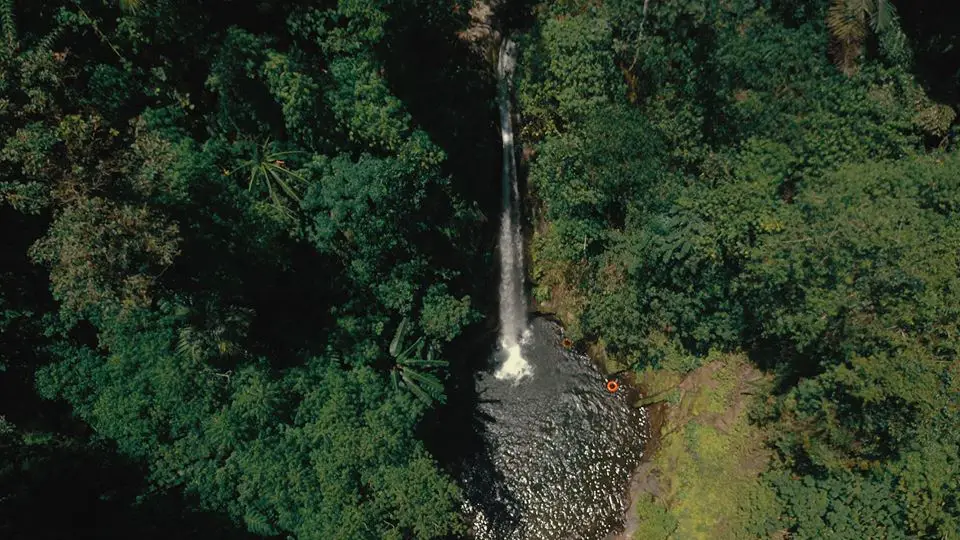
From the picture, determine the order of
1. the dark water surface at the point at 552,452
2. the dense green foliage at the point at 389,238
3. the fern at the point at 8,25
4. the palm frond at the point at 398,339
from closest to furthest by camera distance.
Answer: the fern at the point at 8,25
the dense green foliage at the point at 389,238
the palm frond at the point at 398,339
the dark water surface at the point at 552,452

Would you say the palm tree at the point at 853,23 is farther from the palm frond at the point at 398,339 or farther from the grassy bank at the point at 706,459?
the palm frond at the point at 398,339

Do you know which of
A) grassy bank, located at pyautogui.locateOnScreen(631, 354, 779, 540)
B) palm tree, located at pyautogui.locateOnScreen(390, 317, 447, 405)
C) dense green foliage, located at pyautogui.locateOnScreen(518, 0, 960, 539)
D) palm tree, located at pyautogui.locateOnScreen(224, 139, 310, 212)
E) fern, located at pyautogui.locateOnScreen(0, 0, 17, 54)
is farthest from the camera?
palm tree, located at pyautogui.locateOnScreen(390, 317, 447, 405)

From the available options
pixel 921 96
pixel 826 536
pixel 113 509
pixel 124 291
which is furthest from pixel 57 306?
pixel 921 96

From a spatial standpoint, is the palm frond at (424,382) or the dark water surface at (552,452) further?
the dark water surface at (552,452)

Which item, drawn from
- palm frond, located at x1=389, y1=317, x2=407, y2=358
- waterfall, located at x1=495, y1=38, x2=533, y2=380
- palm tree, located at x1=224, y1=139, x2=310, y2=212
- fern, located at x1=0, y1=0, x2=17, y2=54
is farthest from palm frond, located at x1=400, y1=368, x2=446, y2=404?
fern, located at x1=0, y1=0, x2=17, y2=54

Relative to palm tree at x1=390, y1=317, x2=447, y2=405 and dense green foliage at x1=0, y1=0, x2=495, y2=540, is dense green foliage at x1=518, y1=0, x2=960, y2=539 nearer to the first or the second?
dense green foliage at x1=0, y1=0, x2=495, y2=540

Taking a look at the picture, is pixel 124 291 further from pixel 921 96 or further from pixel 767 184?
pixel 921 96

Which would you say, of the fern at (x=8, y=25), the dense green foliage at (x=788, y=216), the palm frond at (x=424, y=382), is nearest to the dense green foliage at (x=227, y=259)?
the fern at (x=8, y=25)
